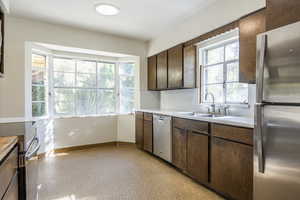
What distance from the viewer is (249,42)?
6.29ft

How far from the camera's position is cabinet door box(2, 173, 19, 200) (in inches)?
41.0

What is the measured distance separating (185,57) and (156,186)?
7.15ft

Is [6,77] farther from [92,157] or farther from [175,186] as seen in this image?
[175,186]

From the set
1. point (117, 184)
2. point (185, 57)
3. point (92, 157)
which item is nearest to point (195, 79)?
point (185, 57)

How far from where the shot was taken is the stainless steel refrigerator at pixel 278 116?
1.09 metres

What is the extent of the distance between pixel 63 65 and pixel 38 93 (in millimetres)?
808

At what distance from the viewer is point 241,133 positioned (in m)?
1.72

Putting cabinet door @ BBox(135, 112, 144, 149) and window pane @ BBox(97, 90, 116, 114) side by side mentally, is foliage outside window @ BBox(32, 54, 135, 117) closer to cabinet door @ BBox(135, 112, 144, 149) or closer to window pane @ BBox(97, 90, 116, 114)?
window pane @ BBox(97, 90, 116, 114)

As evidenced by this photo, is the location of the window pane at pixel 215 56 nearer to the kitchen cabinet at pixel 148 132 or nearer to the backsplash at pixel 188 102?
the backsplash at pixel 188 102

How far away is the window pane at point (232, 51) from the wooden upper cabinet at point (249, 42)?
467mm

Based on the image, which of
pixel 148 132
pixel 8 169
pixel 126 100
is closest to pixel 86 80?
pixel 126 100

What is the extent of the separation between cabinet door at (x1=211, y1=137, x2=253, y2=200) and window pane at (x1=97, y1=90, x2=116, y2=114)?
113 inches

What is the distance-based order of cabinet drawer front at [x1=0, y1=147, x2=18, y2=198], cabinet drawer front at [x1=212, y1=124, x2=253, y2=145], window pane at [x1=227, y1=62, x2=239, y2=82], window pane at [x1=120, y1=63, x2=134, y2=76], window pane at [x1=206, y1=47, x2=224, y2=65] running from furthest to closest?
window pane at [x1=120, y1=63, x2=134, y2=76], window pane at [x1=206, y1=47, x2=224, y2=65], window pane at [x1=227, y1=62, x2=239, y2=82], cabinet drawer front at [x1=212, y1=124, x2=253, y2=145], cabinet drawer front at [x1=0, y1=147, x2=18, y2=198]

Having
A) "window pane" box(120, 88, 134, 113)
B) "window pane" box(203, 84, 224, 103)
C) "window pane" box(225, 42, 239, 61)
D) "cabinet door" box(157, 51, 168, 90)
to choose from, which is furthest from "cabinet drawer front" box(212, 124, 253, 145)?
"window pane" box(120, 88, 134, 113)
